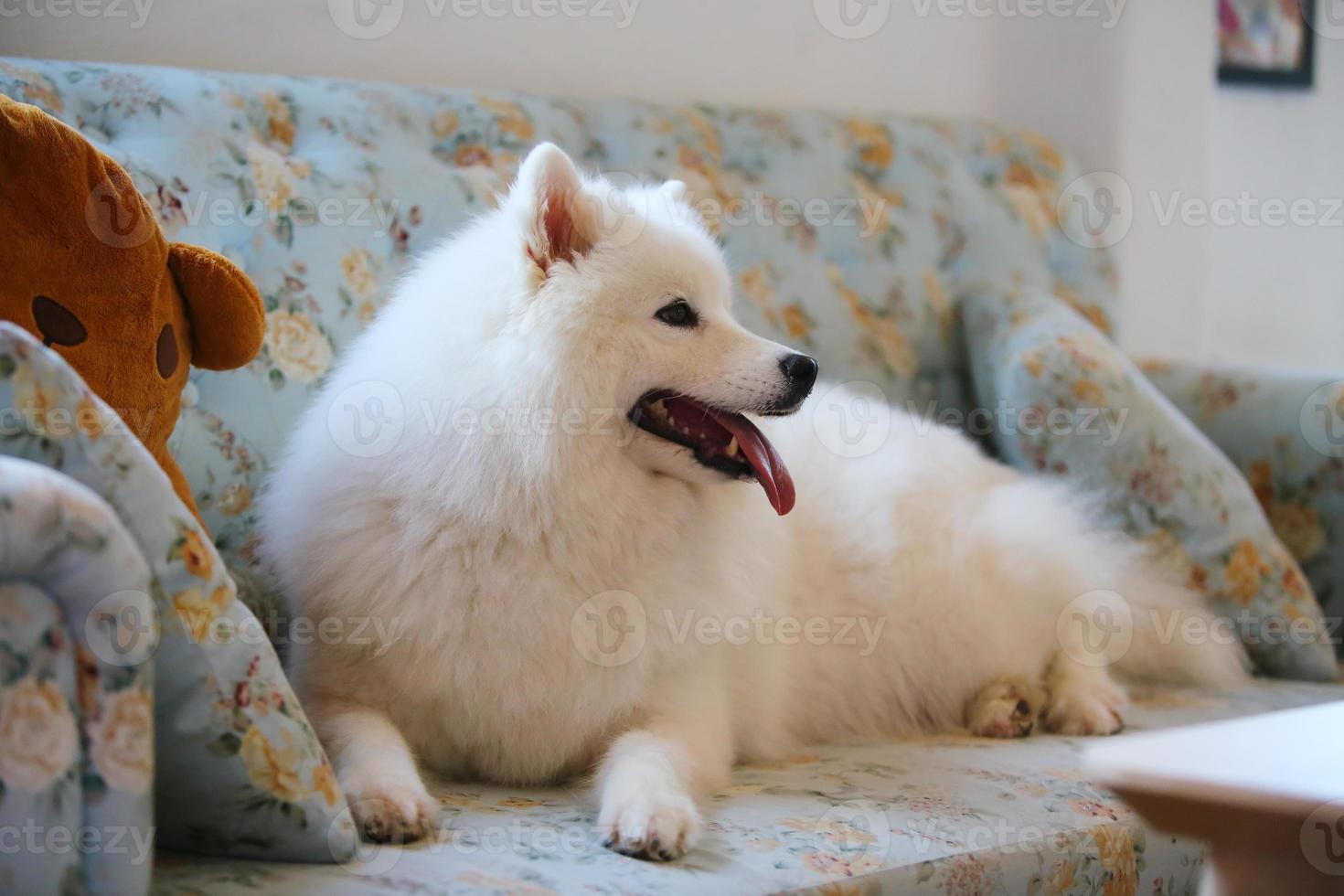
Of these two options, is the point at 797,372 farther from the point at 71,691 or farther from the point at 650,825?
the point at 71,691

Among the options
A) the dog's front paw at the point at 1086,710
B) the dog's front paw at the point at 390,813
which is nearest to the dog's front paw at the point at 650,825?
the dog's front paw at the point at 390,813

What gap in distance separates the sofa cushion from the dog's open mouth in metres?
1.03

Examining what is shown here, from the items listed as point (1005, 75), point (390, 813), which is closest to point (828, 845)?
point (390, 813)

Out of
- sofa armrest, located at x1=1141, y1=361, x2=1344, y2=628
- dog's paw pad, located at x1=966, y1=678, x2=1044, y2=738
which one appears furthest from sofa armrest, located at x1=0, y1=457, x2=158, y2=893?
sofa armrest, located at x1=1141, y1=361, x2=1344, y2=628

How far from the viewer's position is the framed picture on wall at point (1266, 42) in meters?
4.00

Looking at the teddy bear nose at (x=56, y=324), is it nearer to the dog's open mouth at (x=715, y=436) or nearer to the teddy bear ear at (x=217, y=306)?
the teddy bear ear at (x=217, y=306)

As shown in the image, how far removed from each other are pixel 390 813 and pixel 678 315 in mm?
747

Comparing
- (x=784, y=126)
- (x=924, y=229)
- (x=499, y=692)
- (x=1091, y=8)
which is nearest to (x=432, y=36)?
(x=784, y=126)

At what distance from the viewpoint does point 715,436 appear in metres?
1.61

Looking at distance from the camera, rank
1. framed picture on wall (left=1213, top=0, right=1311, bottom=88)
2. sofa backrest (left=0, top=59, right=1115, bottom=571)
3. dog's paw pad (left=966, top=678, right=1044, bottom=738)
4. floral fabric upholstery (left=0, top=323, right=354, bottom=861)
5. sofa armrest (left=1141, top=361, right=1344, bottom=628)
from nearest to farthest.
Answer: floral fabric upholstery (left=0, top=323, right=354, bottom=861)
sofa backrest (left=0, top=59, right=1115, bottom=571)
dog's paw pad (left=966, top=678, right=1044, bottom=738)
sofa armrest (left=1141, top=361, right=1344, bottom=628)
framed picture on wall (left=1213, top=0, right=1311, bottom=88)

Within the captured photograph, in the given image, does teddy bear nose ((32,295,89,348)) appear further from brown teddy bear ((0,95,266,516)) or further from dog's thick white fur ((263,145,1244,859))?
dog's thick white fur ((263,145,1244,859))

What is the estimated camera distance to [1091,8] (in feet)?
10.8

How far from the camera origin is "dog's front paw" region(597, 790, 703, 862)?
50.3 inches

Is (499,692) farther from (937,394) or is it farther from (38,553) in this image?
(937,394)
